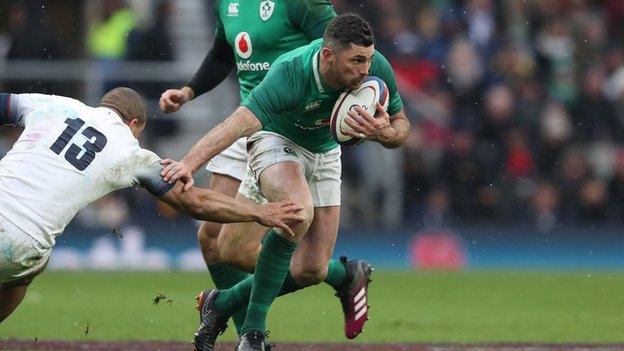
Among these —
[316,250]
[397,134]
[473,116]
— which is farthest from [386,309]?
[473,116]

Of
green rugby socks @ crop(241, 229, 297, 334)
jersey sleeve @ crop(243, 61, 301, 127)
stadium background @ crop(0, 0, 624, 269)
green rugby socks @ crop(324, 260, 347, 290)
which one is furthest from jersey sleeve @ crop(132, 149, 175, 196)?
stadium background @ crop(0, 0, 624, 269)

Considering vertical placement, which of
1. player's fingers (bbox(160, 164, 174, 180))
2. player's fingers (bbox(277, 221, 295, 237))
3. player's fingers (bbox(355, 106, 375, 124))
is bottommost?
player's fingers (bbox(160, 164, 174, 180))

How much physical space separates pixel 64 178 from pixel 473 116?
11007 millimetres

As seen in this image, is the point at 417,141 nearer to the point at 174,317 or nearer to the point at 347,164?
the point at 347,164

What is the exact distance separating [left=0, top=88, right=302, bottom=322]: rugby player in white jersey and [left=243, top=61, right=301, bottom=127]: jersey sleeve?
2.01 feet

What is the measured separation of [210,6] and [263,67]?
35.8ft

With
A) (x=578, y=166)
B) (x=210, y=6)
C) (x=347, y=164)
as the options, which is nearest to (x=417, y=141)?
(x=347, y=164)

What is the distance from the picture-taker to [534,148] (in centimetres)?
1733

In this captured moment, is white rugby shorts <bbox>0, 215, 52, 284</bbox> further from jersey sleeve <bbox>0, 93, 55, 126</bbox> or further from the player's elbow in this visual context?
the player's elbow

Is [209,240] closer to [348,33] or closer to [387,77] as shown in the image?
[387,77]

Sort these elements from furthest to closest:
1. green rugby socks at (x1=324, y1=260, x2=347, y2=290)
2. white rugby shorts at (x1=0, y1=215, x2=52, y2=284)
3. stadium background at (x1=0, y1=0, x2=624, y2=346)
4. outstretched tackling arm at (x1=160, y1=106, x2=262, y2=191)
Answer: stadium background at (x1=0, y1=0, x2=624, y2=346)
green rugby socks at (x1=324, y1=260, x2=347, y2=290)
outstretched tackling arm at (x1=160, y1=106, x2=262, y2=191)
white rugby shorts at (x1=0, y1=215, x2=52, y2=284)

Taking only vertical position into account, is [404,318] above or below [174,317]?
above

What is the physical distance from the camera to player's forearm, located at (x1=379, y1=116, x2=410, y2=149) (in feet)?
24.8

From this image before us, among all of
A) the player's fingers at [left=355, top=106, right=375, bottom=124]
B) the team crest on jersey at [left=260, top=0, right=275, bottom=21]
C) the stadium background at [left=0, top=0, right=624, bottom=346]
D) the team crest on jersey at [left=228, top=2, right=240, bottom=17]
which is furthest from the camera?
the stadium background at [left=0, top=0, right=624, bottom=346]
